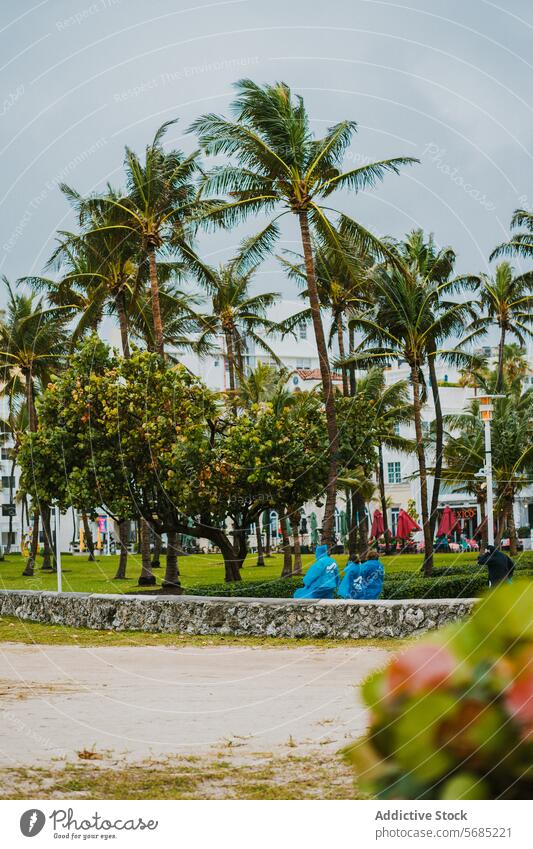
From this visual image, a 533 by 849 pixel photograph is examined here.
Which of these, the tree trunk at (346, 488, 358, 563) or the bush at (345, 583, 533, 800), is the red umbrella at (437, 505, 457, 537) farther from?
the bush at (345, 583, 533, 800)

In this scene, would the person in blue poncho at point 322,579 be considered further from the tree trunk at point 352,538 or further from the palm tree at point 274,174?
the palm tree at point 274,174

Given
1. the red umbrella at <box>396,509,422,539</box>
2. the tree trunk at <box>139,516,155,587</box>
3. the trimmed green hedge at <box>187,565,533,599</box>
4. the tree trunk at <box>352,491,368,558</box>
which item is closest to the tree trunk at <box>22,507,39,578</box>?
the tree trunk at <box>139,516,155,587</box>

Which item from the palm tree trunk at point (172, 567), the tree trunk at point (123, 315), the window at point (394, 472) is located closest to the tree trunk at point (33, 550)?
the tree trunk at point (123, 315)

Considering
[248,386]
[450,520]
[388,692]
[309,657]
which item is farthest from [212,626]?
[450,520]

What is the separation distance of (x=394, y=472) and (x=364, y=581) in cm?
5556

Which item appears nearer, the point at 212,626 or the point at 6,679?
the point at 6,679

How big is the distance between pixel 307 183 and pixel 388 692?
38.5ft

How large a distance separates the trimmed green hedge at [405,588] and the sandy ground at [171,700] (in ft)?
13.7

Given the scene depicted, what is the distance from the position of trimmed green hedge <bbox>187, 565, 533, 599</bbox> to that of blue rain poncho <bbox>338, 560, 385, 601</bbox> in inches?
29.0

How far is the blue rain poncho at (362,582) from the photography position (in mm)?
13633

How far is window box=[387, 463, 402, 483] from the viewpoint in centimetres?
6794
